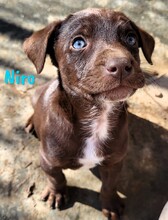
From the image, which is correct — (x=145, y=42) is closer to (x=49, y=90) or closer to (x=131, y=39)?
(x=131, y=39)

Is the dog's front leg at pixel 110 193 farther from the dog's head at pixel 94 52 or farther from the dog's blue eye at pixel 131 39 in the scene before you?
the dog's blue eye at pixel 131 39

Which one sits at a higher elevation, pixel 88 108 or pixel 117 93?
pixel 117 93

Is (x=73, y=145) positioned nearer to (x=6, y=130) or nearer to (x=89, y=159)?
(x=89, y=159)

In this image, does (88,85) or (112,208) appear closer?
(88,85)

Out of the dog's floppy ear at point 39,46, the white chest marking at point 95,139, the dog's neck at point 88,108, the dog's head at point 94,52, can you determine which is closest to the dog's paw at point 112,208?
the white chest marking at point 95,139

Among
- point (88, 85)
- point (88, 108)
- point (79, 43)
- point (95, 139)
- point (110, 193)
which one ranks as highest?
point (79, 43)

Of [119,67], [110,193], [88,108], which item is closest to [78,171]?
[110,193]

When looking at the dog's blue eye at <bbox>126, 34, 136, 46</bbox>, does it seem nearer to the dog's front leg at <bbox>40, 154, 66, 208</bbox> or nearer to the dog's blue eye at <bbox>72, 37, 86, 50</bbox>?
the dog's blue eye at <bbox>72, 37, 86, 50</bbox>
